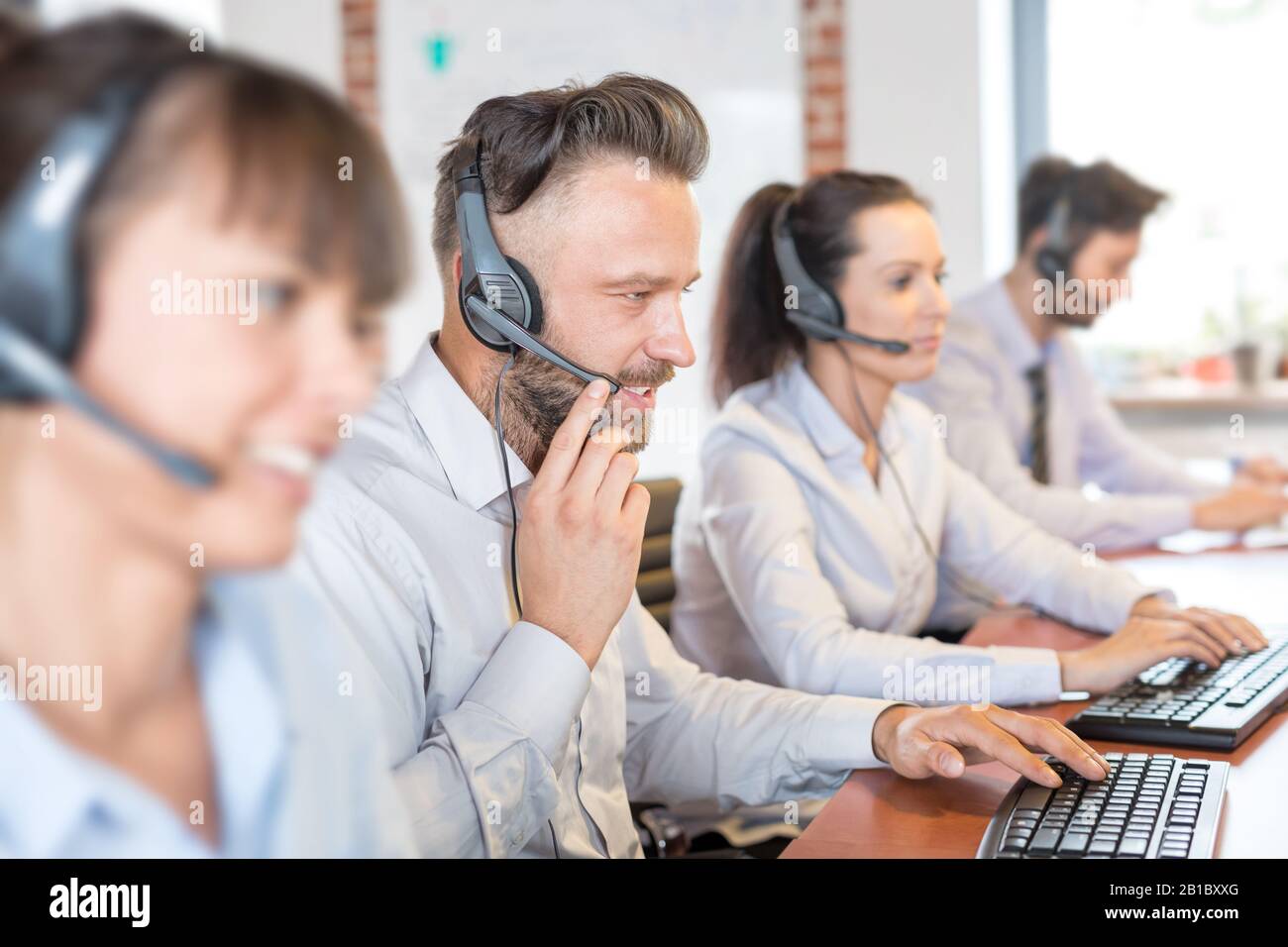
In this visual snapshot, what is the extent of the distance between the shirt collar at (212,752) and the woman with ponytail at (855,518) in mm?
781

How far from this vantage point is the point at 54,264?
0.43 metres

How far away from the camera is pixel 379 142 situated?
0.53 metres

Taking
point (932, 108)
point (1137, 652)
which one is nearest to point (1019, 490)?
point (1137, 652)

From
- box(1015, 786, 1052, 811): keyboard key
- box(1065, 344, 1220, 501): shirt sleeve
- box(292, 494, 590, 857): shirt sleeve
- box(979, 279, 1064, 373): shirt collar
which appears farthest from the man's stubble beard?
box(1065, 344, 1220, 501): shirt sleeve

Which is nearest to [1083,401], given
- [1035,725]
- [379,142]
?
[1035,725]

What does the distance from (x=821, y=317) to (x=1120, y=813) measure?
77 cm

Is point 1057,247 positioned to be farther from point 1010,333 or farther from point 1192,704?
point 1192,704

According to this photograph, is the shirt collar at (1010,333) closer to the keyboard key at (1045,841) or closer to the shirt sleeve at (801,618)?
the shirt sleeve at (801,618)

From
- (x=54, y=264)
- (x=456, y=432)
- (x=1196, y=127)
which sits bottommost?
(x=456, y=432)

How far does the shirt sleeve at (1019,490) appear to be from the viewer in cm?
205

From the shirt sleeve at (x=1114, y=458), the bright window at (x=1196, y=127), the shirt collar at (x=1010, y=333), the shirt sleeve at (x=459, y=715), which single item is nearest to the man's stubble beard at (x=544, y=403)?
the shirt sleeve at (x=459, y=715)

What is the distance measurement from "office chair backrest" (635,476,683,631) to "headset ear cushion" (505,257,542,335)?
0.66 meters

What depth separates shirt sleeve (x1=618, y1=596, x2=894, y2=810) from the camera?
1053 millimetres

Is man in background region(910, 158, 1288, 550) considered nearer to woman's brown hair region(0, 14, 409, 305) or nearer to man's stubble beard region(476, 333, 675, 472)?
man's stubble beard region(476, 333, 675, 472)
